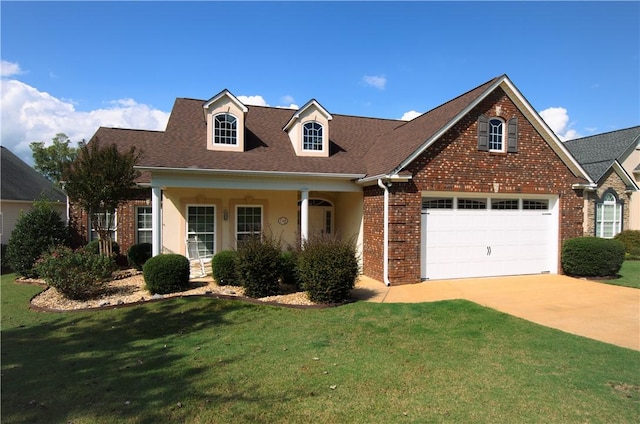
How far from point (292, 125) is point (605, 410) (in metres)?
12.4

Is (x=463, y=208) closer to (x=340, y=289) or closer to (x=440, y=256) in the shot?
(x=440, y=256)

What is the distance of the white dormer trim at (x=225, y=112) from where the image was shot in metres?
12.8

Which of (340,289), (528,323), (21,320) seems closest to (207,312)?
(340,289)

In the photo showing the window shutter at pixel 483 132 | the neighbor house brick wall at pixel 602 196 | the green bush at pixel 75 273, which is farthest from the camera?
the neighbor house brick wall at pixel 602 196

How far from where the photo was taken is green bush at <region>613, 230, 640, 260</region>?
1833cm

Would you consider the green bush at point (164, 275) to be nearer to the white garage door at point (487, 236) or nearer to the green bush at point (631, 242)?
the white garage door at point (487, 236)

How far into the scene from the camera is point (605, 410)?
414 centimetres

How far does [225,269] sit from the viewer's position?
412 inches

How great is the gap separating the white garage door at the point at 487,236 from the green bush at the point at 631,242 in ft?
29.4

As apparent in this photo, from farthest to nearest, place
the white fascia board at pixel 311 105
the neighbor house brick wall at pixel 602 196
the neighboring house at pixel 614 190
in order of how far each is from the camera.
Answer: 1. the neighboring house at pixel 614 190
2. the neighbor house brick wall at pixel 602 196
3. the white fascia board at pixel 311 105

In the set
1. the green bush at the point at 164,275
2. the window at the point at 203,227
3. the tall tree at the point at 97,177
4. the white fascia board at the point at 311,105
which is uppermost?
the white fascia board at the point at 311,105

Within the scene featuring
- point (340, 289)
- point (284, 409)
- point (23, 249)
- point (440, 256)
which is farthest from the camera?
point (23, 249)

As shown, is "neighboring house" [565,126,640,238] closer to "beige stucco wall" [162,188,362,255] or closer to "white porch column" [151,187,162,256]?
"beige stucco wall" [162,188,362,255]

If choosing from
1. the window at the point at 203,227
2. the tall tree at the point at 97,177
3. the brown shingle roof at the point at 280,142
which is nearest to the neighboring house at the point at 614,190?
the brown shingle roof at the point at 280,142
